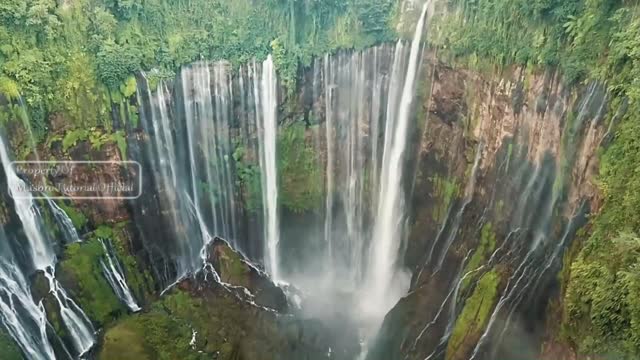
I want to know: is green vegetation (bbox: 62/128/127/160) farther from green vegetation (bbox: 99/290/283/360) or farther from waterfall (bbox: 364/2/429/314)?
waterfall (bbox: 364/2/429/314)

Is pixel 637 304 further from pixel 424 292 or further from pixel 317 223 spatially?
pixel 317 223

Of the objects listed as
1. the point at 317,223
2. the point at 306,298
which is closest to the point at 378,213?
the point at 317,223

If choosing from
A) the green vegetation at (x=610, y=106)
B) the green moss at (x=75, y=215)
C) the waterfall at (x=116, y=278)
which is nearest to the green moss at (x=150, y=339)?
the waterfall at (x=116, y=278)

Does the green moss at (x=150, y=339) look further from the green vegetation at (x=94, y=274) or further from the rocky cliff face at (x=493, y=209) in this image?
the rocky cliff face at (x=493, y=209)

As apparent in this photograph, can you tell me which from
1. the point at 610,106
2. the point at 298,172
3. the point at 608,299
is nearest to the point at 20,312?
the point at 298,172

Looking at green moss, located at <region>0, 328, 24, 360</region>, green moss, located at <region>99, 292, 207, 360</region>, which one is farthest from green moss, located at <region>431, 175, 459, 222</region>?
green moss, located at <region>0, 328, 24, 360</region>
